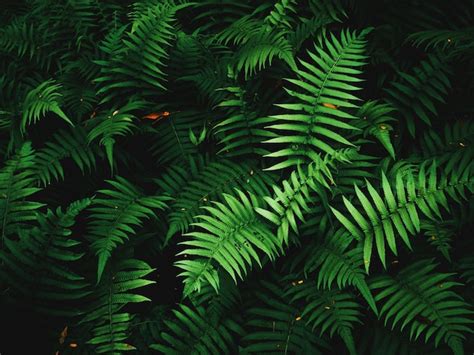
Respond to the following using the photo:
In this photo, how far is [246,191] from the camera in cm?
263

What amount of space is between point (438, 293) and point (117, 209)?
1786 mm

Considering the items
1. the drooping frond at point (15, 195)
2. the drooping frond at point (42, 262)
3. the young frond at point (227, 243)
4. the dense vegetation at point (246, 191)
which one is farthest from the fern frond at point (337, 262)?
the drooping frond at point (15, 195)

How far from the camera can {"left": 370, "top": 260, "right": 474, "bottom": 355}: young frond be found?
1.88 meters

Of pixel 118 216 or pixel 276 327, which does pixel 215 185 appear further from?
pixel 276 327

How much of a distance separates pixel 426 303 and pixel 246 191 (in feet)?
3.87

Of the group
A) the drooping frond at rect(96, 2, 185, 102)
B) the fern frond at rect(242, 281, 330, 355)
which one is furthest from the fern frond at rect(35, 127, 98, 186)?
the fern frond at rect(242, 281, 330, 355)

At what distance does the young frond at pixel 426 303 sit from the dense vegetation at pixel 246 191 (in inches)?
0.4

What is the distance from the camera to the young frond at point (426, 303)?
73.8 inches

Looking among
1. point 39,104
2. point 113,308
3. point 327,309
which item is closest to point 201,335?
point 113,308

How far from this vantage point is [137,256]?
104 inches

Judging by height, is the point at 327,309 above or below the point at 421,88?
below

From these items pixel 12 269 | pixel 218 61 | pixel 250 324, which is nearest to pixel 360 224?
pixel 250 324

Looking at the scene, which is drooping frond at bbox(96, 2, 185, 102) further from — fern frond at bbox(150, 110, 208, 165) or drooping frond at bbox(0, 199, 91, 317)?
drooping frond at bbox(0, 199, 91, 317)

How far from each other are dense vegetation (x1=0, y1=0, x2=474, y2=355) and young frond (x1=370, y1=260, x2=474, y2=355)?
1 centimetres
